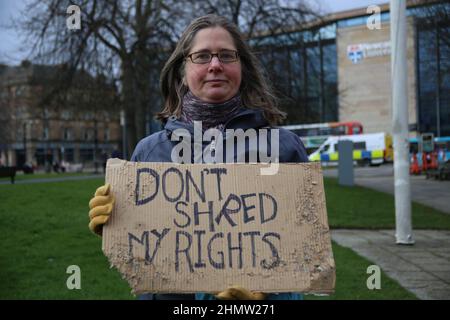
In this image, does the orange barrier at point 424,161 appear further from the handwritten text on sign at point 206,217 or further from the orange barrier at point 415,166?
the handwritten text on sign at point 206,217

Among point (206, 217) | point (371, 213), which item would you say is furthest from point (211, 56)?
point (371, 213)

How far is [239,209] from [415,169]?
23630 mm

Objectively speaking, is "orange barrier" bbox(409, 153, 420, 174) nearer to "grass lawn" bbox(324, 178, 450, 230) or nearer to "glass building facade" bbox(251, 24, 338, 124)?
"glass building facade" bbox(251, 24, 338, 124)

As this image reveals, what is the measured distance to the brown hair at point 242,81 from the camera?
2.01 m

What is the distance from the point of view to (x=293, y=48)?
52.1ft

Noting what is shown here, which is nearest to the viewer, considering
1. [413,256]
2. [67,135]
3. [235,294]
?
[235,294]

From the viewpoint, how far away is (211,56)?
1.95 meters

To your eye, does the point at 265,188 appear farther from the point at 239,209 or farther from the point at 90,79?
the point at 90,79

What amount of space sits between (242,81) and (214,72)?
0.73 ft

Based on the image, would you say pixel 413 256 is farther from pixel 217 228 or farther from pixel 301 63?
pixel 301 63

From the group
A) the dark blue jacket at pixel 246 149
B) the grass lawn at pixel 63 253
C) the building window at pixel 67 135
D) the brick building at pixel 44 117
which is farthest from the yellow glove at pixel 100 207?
the building window at pixel 67 135

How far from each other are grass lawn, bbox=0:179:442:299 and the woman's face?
3.14 m

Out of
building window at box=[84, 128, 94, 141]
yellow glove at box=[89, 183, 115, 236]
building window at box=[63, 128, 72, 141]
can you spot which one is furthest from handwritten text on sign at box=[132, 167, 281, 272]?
building window at box=[84, 128, 94, 141]

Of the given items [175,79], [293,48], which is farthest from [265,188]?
[293,48]
